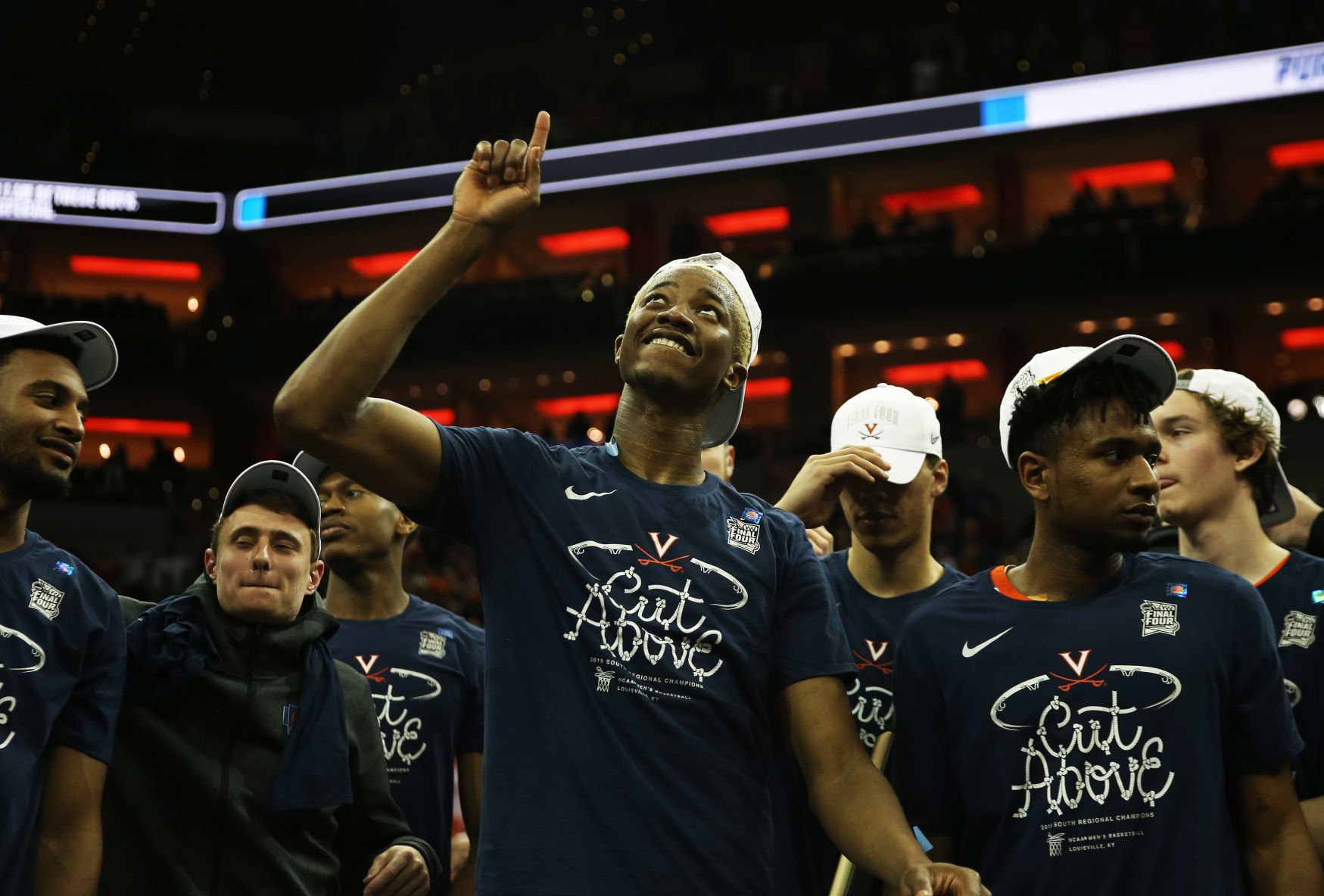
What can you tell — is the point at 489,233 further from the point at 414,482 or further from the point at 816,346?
the point at 816,346

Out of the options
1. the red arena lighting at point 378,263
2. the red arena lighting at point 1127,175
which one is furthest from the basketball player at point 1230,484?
the red arena lighting at point 378,263

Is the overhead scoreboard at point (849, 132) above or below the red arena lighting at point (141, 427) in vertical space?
above

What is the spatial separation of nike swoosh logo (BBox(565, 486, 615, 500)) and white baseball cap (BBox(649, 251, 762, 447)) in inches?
13.6

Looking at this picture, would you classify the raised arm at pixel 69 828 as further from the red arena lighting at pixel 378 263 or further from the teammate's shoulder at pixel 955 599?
the red arena lighting at pixel 378 263

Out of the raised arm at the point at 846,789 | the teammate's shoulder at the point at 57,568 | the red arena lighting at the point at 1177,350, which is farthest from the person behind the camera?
the red arena lighting at the point at 1177,350

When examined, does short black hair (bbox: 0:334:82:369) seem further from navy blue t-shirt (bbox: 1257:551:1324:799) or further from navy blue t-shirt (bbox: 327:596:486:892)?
navy blue t-shirt (bbox: 1257:551:1324:799)

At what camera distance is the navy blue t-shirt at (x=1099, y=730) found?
2.53 m

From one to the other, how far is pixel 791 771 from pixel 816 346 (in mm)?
19266

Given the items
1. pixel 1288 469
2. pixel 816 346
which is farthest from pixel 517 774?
pixel 816 346

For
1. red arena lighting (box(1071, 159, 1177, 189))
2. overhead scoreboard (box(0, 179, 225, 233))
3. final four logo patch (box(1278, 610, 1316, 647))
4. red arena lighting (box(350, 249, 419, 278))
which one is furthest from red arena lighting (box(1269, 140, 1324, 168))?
final four logo patch (box(1278, 610, 1316, 647))

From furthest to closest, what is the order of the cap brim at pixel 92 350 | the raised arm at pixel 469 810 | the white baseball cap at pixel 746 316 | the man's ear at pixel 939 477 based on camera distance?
1. the raised arm at pixel 469 810
2. the man's ear at pixel 939 477
3. the cap brim at pixel 92 350
4. the white baseball cap at pixel 746 316

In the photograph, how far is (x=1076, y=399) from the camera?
2895 mm

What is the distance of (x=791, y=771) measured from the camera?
3.58 metres

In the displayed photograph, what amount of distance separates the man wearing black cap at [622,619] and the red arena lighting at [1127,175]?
22285 mm
